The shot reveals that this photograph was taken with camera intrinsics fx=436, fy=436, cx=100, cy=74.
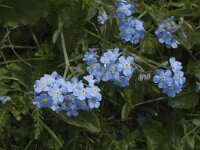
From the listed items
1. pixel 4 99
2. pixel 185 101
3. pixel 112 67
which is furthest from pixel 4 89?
pixel 185 101

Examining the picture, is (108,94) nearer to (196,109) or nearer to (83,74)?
(83,74)

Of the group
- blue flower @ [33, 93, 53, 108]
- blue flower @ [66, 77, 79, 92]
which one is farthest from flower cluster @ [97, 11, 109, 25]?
blue flower @ [33, 93, 53, 108]

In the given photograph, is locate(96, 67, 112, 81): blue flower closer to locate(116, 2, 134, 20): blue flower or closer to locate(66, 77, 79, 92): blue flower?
locate(66, 77, 79, 92): blue flower

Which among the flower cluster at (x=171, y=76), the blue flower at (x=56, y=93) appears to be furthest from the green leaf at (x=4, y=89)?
the flower cluster at (x=171, y=76)

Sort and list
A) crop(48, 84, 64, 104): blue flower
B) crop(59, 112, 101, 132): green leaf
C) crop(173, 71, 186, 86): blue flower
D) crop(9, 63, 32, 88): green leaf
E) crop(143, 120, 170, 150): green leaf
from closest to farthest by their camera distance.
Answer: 1. crop(48, 84, 64, 104): blue flower
2. crop(173, 71, 186, 86): blue flower
3. crop(59, 112, 101, 132): green leaf
4. crop(9, 63, 32, 88): green leaf
5. crop(143, 120, 170, 150): green leaf

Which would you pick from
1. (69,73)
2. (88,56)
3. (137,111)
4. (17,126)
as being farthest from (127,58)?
(17,126)

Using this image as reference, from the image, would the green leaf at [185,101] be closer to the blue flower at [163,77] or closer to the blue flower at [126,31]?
the blue flower at [163,77]

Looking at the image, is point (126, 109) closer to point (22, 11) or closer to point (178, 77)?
point (178, 77)
